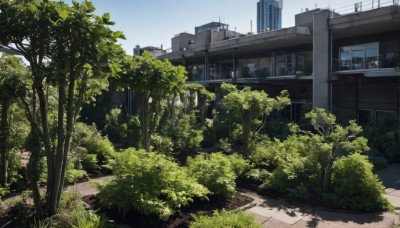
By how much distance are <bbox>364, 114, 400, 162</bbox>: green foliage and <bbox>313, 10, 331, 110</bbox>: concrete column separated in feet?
12.9

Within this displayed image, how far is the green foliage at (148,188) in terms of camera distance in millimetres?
7098

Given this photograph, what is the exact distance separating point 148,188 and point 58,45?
3373 millimetres

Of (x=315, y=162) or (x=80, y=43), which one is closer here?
(x=80, y=43)

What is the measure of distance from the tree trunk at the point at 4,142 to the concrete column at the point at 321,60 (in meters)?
18.0

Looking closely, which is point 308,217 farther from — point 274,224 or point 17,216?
point 17,216

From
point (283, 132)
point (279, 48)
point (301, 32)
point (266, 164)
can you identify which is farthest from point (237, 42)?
point (266, 164)

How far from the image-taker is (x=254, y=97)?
13.8m

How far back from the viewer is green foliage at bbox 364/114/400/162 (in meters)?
16.1

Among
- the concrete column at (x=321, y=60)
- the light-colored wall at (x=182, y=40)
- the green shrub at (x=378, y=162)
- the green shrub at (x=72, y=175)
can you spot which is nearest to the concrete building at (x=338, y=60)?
the concrete column at (x=321, y=60)

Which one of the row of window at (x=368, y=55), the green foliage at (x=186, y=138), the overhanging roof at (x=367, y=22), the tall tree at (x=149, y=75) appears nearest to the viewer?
the tall tree at (x=149, y=75)

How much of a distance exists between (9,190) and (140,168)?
13.9 feet

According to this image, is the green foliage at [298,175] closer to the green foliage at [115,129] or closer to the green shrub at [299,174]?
the green shrub at [299,174]

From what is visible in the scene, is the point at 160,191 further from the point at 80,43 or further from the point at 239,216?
the point at 80,43

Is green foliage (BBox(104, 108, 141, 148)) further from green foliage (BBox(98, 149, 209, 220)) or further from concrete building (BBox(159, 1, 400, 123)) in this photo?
concrete building (BBox(159, 1, 400, 123))
